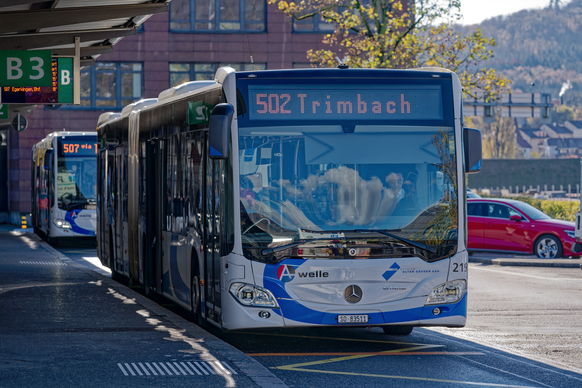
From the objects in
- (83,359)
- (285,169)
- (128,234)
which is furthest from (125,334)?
(128,234)

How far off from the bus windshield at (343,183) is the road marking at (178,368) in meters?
1.27

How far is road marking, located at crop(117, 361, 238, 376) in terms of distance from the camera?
309 inches

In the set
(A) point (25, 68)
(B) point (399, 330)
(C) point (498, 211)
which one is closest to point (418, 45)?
(C) point (498, 211)

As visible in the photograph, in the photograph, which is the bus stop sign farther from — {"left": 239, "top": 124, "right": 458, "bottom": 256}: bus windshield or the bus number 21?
the bus number 21

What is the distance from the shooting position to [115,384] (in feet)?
24.2

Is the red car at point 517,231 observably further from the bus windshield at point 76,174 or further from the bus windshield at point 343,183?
the bus windshield at point 343,183

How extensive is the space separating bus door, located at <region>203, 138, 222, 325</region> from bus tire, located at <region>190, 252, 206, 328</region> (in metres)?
0.38

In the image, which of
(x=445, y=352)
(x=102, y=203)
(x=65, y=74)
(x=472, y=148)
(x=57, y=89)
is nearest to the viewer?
(x=445, y=352)

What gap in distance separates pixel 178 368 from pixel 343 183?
90.3 inches

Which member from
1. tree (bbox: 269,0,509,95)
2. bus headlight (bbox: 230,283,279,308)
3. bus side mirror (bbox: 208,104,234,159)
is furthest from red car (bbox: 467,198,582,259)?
bus side mirror (bbox: 208,104,234,159)

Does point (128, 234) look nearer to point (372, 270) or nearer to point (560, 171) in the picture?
point (372, 270)

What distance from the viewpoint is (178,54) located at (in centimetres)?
4497

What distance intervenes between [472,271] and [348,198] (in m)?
12.0

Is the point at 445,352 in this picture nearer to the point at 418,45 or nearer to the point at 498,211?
the point at 498,211
